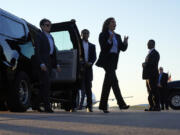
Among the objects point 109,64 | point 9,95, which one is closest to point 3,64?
point 9,95

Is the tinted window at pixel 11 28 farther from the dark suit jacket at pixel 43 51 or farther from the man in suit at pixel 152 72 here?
the man in suit at pixel 152 72

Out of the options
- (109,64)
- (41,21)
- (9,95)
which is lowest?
(9,95)

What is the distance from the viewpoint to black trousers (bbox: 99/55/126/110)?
7727 millimetres

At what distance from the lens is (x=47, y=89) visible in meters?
7.81

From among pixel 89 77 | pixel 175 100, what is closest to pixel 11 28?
pixel 89 77

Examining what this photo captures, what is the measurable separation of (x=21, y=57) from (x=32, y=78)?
0.72 meters

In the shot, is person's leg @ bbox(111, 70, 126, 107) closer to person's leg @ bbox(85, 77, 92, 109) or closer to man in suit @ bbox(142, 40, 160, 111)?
person's leg @ bbox(85, 77, 92, 109)

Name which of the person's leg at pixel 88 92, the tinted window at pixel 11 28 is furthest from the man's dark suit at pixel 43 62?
the person's leg at pixel 88 92

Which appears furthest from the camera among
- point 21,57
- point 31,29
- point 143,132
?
point 31,29

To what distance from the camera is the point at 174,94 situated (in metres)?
16.1

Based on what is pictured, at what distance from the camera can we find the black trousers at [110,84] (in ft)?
25.3

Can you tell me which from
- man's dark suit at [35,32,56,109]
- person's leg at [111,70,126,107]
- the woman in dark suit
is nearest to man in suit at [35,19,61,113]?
man's dark suit at [35,32,56,109]

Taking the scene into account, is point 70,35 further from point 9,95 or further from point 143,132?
point 143,132

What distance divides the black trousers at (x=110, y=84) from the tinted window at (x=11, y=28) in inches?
74.6
